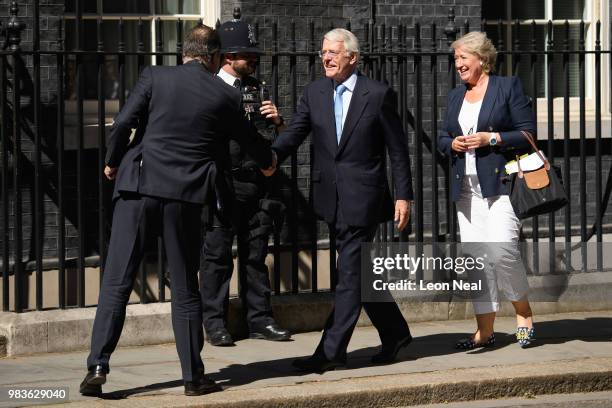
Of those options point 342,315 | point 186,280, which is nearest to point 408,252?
point 342,315

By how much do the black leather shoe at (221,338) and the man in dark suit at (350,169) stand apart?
0.97m

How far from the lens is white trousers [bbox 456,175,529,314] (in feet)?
27.1

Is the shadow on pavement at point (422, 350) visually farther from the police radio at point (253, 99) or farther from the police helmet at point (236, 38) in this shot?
the police helmet at point (236, 38)

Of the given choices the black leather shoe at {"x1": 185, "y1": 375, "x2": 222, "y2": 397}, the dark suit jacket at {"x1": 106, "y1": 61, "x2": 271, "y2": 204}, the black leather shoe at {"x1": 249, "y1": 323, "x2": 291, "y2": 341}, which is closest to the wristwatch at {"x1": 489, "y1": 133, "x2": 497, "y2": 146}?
the black leather shoe at {"x1": 249, "y1": 323, "x2": 291, "y2": 341}

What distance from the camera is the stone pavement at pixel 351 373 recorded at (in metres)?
7.10

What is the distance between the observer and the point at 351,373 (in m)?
7.67

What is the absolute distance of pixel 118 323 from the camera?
274 inches

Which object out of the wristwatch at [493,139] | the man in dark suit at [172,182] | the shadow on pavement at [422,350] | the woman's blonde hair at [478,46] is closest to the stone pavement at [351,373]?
the shadow on pavement at [422,350]

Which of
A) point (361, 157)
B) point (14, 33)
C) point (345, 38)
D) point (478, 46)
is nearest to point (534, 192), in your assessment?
point (478, 46)

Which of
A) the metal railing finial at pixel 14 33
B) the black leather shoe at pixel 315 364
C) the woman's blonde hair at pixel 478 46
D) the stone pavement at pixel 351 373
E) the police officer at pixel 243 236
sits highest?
the metal railing finial at pixel 14 33

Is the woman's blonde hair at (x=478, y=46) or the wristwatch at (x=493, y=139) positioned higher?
the woman's blonde hair at (x=478, y=46)

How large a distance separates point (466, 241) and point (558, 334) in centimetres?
107

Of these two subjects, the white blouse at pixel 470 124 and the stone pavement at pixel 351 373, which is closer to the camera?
the stone pavement at pixel 351 373

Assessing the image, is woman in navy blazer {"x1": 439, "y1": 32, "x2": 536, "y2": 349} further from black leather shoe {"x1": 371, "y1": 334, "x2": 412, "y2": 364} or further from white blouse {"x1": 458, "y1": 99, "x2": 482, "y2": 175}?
black leather shoe {"x1": 371, "y1": 334, "x2": 412, "y2": 364}
